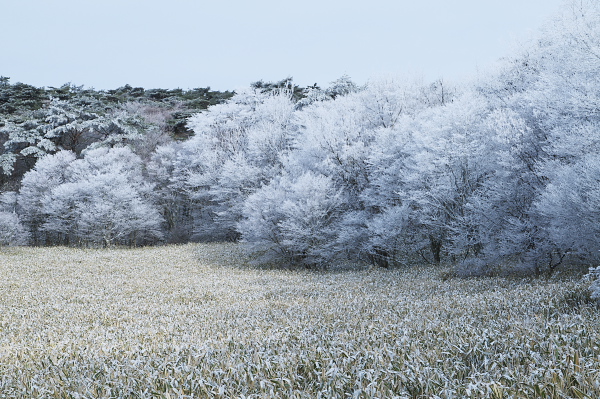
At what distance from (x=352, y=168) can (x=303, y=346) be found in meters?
22.5

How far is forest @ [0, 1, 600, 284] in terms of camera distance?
1611 centimetres

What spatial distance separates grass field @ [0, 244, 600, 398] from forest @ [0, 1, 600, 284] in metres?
5.13

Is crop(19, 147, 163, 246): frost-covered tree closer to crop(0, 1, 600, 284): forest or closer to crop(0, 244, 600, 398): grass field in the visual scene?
crop(0, 1, 600, 284): forest

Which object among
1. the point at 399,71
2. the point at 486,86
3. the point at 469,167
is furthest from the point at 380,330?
the point at 399,71

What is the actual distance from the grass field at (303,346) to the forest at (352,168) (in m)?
5.13

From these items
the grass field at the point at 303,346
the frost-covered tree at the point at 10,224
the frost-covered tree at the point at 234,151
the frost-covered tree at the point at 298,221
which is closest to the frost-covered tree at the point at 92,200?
the frost-covered tree at the point at 10,224

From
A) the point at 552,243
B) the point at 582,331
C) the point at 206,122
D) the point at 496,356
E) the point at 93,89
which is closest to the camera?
the point at 496,356

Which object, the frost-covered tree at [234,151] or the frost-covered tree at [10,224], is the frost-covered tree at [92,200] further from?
the frost-covered tree at [234,151]

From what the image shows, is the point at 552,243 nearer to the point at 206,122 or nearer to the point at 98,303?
the point at 98,303

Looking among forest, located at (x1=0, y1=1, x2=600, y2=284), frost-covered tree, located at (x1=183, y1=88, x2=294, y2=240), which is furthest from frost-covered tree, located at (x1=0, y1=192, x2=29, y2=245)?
frost-covered tree, located at (x1=183, y1=88, x2=294, y2=240)

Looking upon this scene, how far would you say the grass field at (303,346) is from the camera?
324 centimetres

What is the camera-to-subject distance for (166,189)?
4731cm

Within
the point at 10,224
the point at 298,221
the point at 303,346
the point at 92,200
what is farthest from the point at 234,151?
the point at 303,346

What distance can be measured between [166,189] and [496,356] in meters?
46.7
